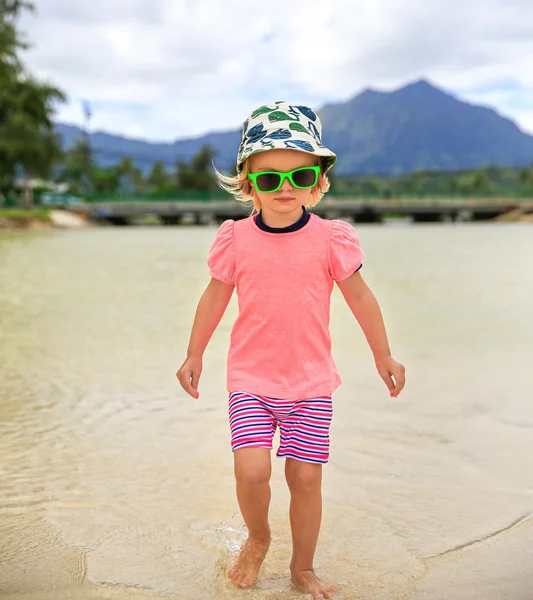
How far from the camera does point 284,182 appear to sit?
224 centimetres

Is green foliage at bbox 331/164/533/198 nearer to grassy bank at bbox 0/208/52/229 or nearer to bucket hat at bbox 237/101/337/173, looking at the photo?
grassy bank at bbox 0/208/52/229

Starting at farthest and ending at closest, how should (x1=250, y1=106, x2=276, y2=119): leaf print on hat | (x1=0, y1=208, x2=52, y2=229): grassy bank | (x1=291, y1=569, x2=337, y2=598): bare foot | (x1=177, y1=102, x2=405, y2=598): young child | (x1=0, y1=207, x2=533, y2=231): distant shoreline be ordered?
1. (x1=0, y1=207, x2=533, y2=231): distant shoreline
2. (x1=0, y1=208, x2=52, y2=229): grassy bank
3. (x1=250, y1=106, x2=276, y2=119): leaf print on hat
4. (x1=177, y1=102, x2=405, y2=598): young child
5. (x1=291, y1=569, x2=337, y2=598): bare foot

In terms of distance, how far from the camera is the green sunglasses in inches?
87.8

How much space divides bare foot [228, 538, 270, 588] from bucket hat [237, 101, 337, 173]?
1.15m

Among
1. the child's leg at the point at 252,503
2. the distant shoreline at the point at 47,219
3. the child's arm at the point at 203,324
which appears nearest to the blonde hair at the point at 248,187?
the child's arm at the point at 203,324

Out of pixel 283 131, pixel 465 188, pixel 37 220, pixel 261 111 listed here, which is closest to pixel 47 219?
pixel 37 220

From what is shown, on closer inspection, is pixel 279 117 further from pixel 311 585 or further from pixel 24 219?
pixel 24 219

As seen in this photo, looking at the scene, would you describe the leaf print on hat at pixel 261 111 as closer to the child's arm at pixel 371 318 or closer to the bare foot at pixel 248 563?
the child's arm at pixel 371 318

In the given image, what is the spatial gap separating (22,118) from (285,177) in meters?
47.9

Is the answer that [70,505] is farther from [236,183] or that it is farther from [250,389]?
[236,183]

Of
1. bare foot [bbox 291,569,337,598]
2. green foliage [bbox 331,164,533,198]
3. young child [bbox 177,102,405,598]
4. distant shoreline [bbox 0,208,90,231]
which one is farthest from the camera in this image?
green foliage [bbox 331,164,533,198]

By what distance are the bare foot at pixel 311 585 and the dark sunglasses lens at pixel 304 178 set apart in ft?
3.62

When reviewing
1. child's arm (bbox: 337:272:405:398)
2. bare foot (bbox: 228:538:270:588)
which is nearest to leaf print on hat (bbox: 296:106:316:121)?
child's arm (bbox: 337:272:405:398)

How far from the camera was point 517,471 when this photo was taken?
3127mm
